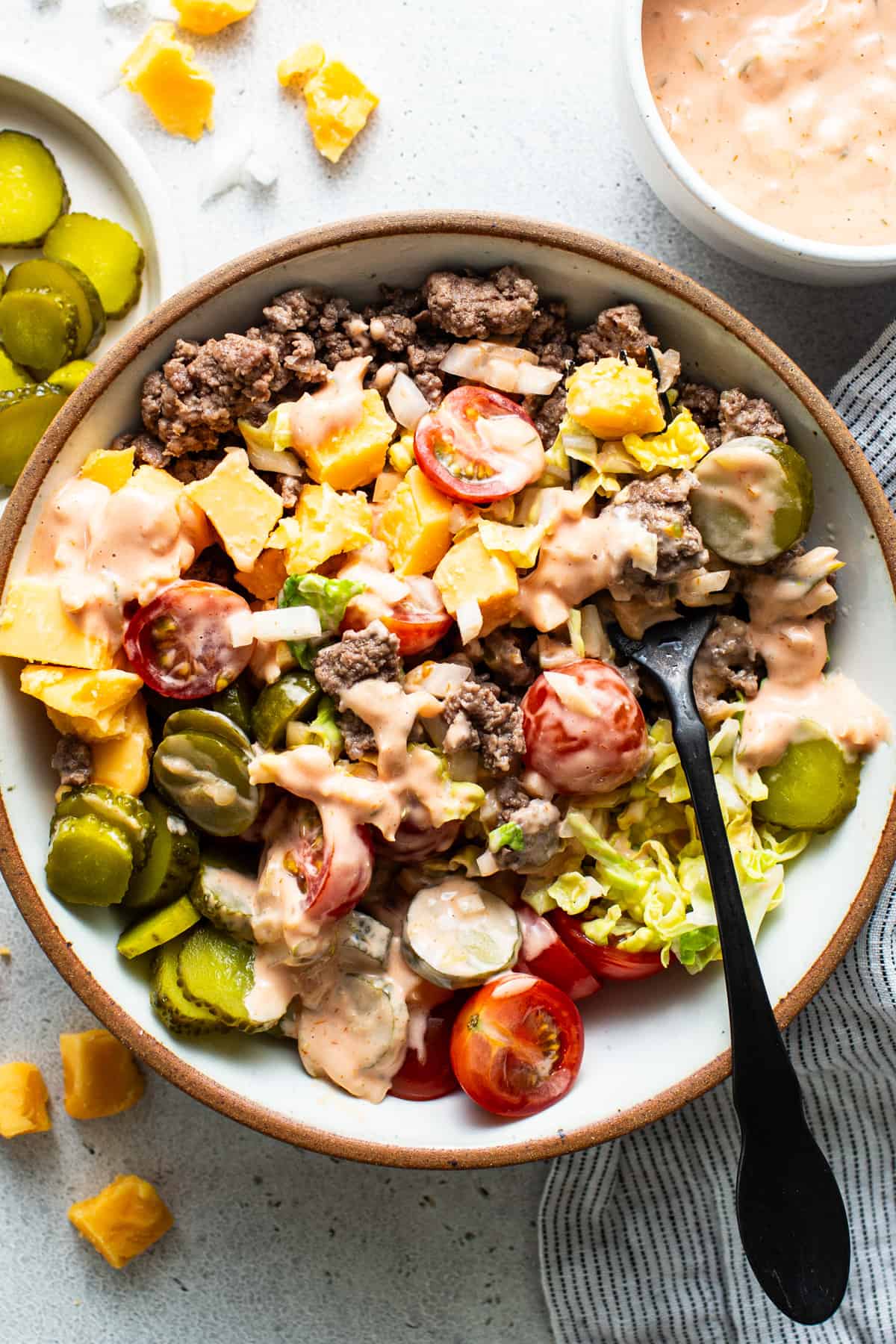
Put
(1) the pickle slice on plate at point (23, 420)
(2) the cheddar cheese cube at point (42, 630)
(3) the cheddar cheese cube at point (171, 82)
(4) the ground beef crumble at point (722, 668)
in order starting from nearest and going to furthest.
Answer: (2) the cheddar cheese cube at point (42, 630)
(4) the ground beef crumble at point (722, 668)
(1) the pickle slice on plate at point (23, 420)
(3) the cheddar cheese cube at point (171, 82)

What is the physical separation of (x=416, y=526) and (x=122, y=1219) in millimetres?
1620

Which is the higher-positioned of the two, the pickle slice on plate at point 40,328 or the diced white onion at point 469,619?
the pickle slice on plate at point 40,328

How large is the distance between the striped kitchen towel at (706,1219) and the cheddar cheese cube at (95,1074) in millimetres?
942

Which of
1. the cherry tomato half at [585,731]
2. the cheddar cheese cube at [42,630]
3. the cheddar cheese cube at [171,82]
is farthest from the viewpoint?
the cheddar cheese cube at [171,82]

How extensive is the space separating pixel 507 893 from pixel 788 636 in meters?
0.72

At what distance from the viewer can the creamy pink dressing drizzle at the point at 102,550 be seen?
2062 mm

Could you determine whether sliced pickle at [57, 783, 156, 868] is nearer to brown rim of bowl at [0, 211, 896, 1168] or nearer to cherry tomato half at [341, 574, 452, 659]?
brown rim of bowl at [0, 211, 896, 1168]

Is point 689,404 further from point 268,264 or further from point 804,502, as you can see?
point 268,264

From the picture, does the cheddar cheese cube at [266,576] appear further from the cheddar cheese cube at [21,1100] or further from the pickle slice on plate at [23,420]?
the cheddar cheese cube at [21,1100]

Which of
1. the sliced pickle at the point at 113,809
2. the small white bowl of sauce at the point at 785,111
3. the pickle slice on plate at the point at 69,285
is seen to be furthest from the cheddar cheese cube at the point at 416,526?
the pickle slice on plate at the point at 69,285

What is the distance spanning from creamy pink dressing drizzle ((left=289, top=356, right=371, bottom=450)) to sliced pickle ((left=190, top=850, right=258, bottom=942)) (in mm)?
778

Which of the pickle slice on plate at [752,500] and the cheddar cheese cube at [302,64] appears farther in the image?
the cheddar cheese cube at [302,64]

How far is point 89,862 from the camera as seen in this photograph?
204 cm

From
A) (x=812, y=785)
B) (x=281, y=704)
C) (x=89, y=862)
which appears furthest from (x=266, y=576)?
(x=812, y=785)
